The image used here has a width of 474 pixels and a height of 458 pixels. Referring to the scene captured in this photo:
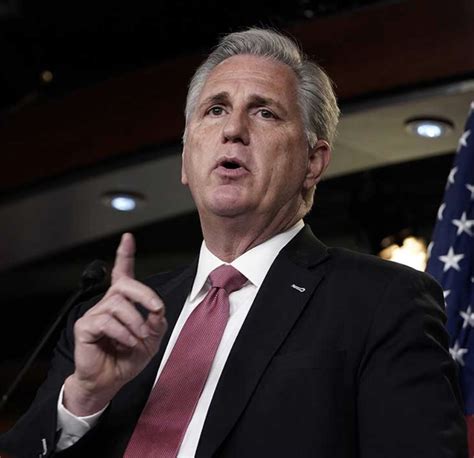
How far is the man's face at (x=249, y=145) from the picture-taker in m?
2.04

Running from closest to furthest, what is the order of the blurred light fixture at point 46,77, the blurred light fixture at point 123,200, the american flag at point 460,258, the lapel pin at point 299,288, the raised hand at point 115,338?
the raised hand at point 115,338
the lapel pin at point 299,288
the american flag at point 460,258
the blurred light fixture at point 46,77
the blurred light fixture at point 123,200

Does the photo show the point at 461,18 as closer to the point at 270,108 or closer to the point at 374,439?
the point at 270,108

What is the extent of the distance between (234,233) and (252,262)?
0.07 meters

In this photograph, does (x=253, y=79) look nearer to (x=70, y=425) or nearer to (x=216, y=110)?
(x=216, y=110)

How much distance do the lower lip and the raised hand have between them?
1.27ft

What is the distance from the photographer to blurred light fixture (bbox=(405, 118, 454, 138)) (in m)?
4.27

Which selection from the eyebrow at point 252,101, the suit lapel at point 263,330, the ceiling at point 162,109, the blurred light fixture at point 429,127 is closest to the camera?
the suit lapel at point 263,330

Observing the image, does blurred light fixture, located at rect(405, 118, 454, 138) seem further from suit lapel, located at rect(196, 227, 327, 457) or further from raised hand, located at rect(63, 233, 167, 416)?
raised hand, located at rect(63, 233, 167, 416)

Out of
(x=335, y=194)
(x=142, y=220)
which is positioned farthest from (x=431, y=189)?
(x=142, y=220)

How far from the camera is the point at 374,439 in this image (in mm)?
1702

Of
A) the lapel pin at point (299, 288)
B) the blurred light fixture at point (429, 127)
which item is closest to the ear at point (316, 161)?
the lapel pin at point (299, 288)

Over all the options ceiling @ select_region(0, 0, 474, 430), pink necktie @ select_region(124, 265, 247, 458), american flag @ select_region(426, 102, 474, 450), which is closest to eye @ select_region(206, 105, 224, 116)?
pink necktie @ select_region(124, 265, 247, 458)

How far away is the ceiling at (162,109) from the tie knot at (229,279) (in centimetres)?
209

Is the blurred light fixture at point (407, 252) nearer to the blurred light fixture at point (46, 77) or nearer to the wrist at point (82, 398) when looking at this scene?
the blurred light fixture at point (46, 77)
